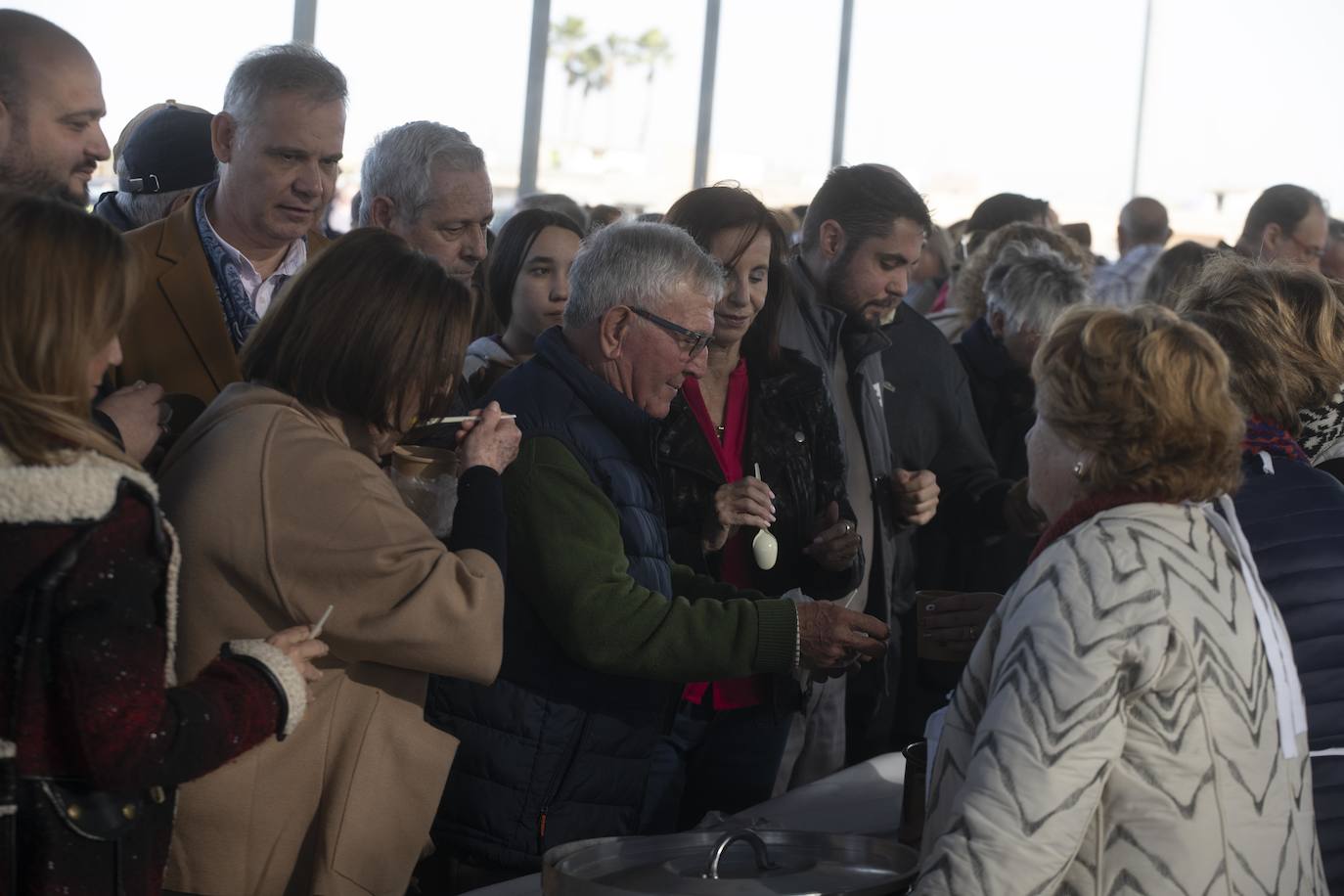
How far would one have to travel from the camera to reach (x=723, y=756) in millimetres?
2916

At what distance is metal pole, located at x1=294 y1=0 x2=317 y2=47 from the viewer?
Result: 624 cm

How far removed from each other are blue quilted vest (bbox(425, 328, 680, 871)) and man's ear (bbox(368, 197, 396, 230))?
36.4 inches

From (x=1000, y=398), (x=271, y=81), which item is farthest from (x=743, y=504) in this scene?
(x=1000, y=398)

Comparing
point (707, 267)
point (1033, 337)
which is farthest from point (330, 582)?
point (1033, 337)

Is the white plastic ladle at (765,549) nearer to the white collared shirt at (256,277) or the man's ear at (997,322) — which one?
the white collared shirt at (256,277)

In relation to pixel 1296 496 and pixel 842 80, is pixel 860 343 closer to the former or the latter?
pixel 1296 496

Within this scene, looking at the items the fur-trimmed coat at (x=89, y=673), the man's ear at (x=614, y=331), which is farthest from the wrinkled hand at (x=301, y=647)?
the man's ear at (x=614, y=331)

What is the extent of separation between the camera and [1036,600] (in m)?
1.71

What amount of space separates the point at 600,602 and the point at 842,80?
11809 mm

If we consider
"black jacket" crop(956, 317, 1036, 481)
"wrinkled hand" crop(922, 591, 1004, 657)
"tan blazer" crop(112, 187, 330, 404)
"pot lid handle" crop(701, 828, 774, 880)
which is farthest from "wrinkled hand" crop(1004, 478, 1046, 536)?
"tan blazer" crop(112, 187, 330, 404)

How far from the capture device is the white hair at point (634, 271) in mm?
2502

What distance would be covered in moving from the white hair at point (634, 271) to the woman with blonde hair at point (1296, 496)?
857 millimetres

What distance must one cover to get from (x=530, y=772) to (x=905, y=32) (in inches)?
511

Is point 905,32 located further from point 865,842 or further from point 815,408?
point 865,842
